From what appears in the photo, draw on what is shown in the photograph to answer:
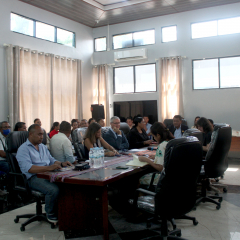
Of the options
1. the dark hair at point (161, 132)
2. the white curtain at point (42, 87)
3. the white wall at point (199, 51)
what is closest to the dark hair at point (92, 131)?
the dark hair at point (161, 132)

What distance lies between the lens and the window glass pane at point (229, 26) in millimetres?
8062

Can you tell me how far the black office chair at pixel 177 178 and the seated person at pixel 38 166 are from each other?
1.14m

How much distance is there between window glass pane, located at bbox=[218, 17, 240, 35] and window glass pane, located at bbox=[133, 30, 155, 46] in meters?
2.18

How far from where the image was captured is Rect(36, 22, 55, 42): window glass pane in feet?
26.5

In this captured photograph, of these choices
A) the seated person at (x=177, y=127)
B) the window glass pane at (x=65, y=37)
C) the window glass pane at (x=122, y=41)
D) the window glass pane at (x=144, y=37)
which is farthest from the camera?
the window glass pane at (x=122, y=41)

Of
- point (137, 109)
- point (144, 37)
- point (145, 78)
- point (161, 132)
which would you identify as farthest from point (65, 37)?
point (161, 132)

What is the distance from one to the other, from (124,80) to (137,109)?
1.23 m

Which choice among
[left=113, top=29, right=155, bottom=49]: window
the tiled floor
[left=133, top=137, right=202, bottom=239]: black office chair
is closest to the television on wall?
[left=113, top=29, right=155, bottom=49]: window

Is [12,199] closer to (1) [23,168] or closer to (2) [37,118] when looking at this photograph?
(1) [23,168]

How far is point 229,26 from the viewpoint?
816cm

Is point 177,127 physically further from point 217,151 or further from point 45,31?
point 45,31

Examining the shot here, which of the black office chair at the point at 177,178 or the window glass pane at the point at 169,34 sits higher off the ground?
the window glass pane at the point at 169,34

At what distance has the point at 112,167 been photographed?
310 cm

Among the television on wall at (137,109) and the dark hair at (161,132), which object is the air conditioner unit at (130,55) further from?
the dark hair at (161,132)
